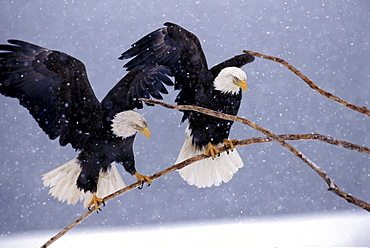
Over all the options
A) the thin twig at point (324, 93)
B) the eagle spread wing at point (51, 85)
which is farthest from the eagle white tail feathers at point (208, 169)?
the thin twig at point (324, 93)

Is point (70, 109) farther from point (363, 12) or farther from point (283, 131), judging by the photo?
point (363, 12)

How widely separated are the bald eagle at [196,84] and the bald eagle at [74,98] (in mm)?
140

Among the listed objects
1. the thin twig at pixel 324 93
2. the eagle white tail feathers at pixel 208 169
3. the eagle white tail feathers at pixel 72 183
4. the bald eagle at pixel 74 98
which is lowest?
the thin twig at pixel 324 93

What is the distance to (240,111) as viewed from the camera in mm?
2840

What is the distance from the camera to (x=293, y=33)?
2.85m

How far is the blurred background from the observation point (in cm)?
271

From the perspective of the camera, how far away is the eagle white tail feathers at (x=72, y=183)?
63.4 inches

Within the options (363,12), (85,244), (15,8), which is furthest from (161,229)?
(363,12)

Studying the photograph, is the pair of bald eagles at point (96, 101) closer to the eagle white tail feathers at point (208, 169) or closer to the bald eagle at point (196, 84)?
the bald eagle at point (196, 84)

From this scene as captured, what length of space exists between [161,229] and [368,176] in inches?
54.1

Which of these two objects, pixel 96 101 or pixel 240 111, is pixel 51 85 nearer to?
pixel 96 101

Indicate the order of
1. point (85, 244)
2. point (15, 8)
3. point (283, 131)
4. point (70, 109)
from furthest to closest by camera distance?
1. point (283, 131)
2. point (15, 8)
3. point (85, 244)
4. point (70, 109)

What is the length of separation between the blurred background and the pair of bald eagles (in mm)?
1061

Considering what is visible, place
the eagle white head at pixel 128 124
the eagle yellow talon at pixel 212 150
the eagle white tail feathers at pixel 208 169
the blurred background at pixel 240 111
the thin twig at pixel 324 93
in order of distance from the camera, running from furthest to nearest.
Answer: the blurred background at pixel 240 111 → the eagle white tail feathers at pixel 208 169 → the eagle yellow talon at pixel 212 150 → the eagle white head at pixel 128 124 → the thin twig at pixel 324 93
